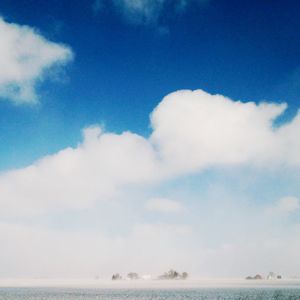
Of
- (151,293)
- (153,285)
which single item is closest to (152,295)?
(151,293)

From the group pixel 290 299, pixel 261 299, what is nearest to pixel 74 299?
pixel 261 299

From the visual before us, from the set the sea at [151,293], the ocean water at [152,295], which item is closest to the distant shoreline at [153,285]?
the sea at [151,293]

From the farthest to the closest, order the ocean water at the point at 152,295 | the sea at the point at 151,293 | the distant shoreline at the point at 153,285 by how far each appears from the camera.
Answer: the distant shoreline at the point at 153,285 → the sea at the point at 151,293 → the ocean water at the point at 152,295

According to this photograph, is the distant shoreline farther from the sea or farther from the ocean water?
the ocean water

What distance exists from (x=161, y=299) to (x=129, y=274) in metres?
98.1

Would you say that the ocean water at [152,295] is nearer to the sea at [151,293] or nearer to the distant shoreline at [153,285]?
the sea at [151,293]

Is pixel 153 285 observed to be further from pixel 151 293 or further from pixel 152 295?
pixel 152 295

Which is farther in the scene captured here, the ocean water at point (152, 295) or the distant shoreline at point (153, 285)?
the distant shoreline at point (153, 285)

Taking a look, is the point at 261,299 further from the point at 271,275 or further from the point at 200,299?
the point at 271,275

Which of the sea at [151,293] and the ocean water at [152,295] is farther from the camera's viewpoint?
the sea at [151,293]

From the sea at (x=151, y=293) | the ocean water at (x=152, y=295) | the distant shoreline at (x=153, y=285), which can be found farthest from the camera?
the distant shoreline at (x=153, y=285)

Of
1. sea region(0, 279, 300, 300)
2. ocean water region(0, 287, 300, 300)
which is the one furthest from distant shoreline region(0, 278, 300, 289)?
ocean water region(0, 287, 300, 300)

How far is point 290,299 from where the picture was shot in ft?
135

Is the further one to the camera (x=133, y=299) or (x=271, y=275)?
(x=271, y=275)
